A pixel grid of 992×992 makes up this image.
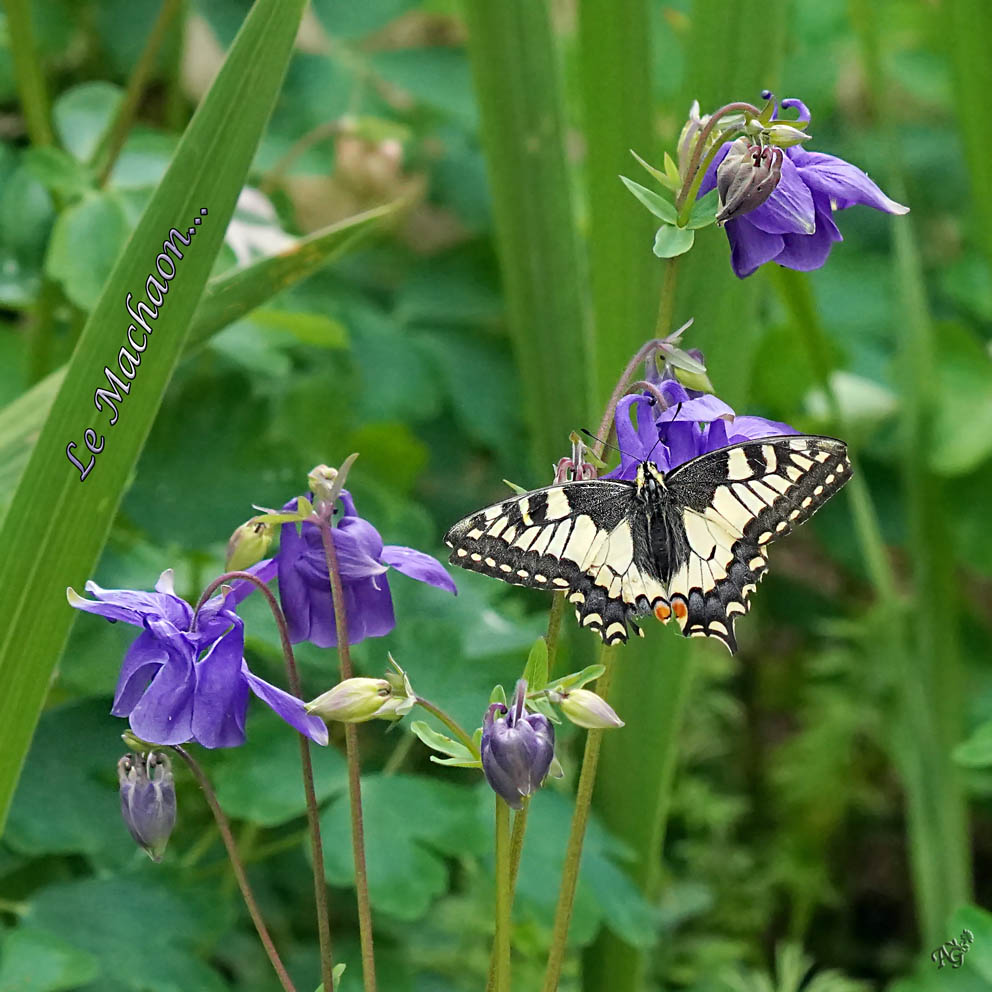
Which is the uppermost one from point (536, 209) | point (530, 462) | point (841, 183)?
point (841, 183)

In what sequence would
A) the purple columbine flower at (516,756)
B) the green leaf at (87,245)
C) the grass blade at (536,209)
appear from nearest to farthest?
the purple columbine flower at (516,756), the grass blade at (536,209), the green leaf at (87,245)

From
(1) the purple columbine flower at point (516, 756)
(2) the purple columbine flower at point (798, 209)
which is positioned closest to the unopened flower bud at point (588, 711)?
(1) the purple columbine flower at point (516, 756)

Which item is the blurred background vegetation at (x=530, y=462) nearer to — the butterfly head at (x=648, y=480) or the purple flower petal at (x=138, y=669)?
the purple flower petal at (x=138, y=669)

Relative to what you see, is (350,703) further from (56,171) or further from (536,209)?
(56,171)

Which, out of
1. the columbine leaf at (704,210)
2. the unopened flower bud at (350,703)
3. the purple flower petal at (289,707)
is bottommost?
the purple flower petal at (289,707)

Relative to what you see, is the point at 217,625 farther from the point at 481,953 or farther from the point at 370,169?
the point at 370,169

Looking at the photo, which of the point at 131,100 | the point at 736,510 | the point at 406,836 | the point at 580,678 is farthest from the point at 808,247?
the point at 131,100
